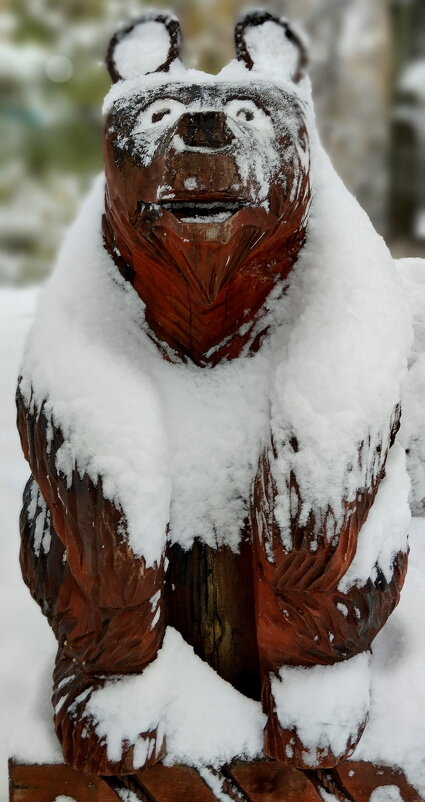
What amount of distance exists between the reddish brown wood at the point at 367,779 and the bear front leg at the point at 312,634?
0.03 metres

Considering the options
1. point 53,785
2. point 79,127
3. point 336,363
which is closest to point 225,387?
point 336,363

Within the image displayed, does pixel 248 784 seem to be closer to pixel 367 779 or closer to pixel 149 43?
pixel 367 779

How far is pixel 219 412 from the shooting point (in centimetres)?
72

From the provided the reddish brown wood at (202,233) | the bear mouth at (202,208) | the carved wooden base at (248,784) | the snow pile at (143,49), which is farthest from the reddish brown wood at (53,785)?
the snow pile at (143,49)

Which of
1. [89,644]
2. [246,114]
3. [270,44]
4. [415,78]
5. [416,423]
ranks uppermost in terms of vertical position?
[415,78]

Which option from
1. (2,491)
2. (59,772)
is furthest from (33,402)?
(2,491)

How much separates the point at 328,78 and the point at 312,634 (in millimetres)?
2308

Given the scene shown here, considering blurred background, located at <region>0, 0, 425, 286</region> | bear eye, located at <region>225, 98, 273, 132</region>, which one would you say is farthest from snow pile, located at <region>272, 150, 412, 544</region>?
blurred background, located at <region>0, 0, 425, 286</region>

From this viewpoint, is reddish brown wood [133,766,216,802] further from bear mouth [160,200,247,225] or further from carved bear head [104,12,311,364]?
bear mouth [160,200,247,225]

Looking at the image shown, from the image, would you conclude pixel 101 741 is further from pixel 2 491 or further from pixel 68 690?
pixel 2 491

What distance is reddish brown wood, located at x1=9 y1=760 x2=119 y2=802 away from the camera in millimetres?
721

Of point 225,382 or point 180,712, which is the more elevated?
point 225,382

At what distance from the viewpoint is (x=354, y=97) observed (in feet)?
8.29

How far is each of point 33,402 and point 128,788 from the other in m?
0.40
